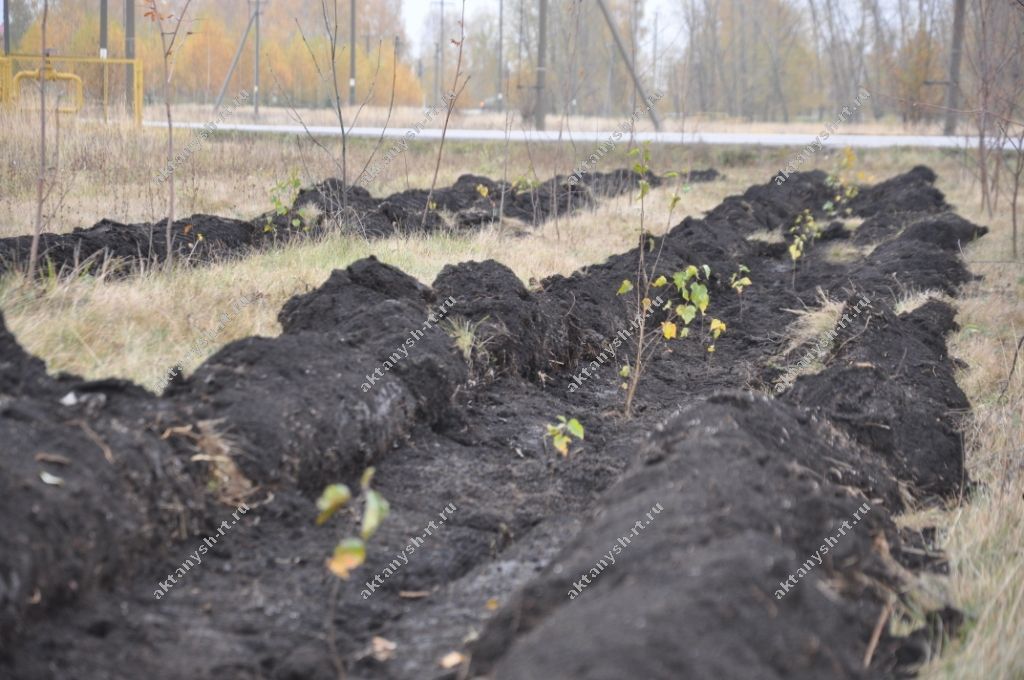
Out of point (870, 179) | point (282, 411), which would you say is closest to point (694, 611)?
point (282, 411)

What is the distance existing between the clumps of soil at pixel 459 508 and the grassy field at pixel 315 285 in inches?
7.7

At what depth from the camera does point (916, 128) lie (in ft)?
80.6

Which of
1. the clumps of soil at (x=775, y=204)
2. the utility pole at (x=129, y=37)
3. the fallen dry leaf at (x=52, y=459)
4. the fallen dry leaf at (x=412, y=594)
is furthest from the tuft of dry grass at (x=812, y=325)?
the utility pole at (x=129, y=37)

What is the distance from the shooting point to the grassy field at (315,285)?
3.05 metres

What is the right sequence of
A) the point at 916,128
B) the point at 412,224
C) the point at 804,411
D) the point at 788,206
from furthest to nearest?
the point at 916,128 < the point at 788,206 < the point at 412,224 < the point at 804,411

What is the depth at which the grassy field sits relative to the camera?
10.0 feet

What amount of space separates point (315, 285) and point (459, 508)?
245 cm

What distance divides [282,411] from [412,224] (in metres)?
5.44

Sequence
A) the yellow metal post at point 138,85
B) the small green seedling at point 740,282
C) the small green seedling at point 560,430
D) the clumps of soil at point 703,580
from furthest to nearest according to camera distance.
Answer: the yellow metal post at point 138,85
the small green seedling at point 740,282
the small green seedling at point 560,430
the clumps of soil at point 703,580

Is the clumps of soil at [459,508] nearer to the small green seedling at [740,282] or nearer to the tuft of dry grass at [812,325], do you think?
the tuft of dry grass at [812,325]

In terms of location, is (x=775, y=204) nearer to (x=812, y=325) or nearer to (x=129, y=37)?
(x=812, y=325)

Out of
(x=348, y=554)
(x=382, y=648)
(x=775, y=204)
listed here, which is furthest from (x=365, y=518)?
(x=775, y=204)

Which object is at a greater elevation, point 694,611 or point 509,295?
point 509,295

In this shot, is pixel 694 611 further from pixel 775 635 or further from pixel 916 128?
→ pixel 916 128
